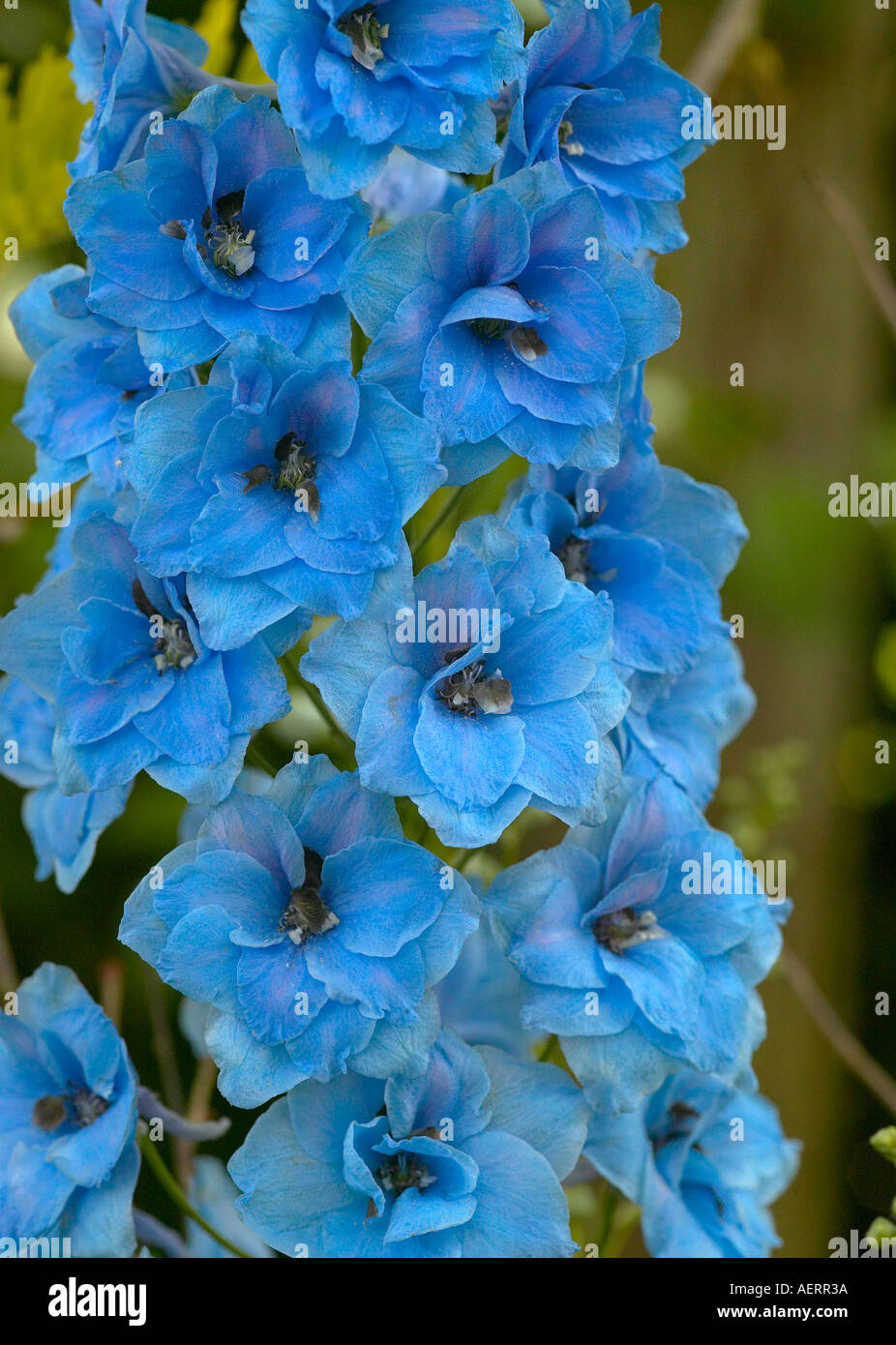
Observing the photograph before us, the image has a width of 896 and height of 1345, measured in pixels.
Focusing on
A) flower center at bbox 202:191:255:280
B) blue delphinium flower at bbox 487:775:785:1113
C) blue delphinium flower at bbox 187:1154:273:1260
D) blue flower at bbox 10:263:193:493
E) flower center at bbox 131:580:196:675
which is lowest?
blue delphinium flower at bbox 187:1154:273:1260

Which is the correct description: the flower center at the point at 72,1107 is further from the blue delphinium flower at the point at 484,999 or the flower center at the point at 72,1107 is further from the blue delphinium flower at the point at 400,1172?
the blue delphinium flower at the point at 484,999

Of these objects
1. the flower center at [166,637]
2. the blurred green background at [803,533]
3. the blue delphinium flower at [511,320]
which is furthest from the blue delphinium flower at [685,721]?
the blurred green background at [803,533]

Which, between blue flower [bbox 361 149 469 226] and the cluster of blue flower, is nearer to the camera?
the cluster of blue flower

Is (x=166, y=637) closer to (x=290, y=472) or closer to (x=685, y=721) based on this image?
(x=290, y=472)

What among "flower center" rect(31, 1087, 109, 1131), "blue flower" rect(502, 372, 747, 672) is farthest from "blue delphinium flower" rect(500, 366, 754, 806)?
"flower center" rect(31, 1087, 109, 1131)

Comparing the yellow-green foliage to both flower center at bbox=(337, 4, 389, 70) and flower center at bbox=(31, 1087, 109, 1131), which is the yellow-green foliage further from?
flower center at bbox=(31, 1087, 109, 1131)

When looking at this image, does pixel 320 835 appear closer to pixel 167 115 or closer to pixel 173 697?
pixel 173 697
